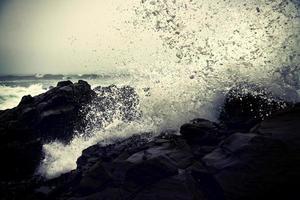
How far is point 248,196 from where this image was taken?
22.9ft

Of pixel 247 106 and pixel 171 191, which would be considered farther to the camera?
pixel 247 106

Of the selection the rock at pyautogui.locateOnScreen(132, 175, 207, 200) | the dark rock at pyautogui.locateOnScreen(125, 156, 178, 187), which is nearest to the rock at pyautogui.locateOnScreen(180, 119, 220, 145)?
the dark rock at pyautogui.locateOnScreen(125, 156, 178, 187)

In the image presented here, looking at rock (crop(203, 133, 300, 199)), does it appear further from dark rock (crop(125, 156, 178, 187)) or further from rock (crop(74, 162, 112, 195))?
rock (crop(74, 162, 112, 195))

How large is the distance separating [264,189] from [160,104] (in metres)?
→ 7.82

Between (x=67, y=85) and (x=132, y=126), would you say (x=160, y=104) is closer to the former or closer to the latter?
(x=132, y=126)

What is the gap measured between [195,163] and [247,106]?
4.31m

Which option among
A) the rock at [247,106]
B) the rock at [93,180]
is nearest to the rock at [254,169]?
the rock at [247,106]

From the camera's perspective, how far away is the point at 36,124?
16078 mm

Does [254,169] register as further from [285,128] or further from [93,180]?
[93,180]

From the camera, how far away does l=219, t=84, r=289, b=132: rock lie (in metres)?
10.4

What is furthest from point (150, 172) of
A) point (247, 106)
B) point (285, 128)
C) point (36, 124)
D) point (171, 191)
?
point (36, 124)

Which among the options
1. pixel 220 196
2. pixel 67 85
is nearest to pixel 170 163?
pixel 220 196

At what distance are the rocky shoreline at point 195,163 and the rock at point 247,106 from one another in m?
0.03

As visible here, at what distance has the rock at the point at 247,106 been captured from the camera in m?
10.4
